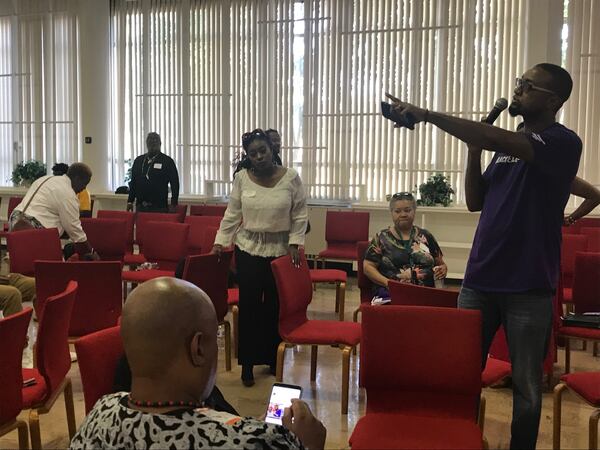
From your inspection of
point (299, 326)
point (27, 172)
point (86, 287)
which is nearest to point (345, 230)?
point (299, 326)

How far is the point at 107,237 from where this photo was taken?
579 centimetres

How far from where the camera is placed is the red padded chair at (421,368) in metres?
2.33

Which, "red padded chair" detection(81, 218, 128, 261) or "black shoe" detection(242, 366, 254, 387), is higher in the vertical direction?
"red padded chair" detection(81, 218, 128, 261)

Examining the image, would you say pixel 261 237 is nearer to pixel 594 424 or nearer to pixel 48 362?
pixel 48 362

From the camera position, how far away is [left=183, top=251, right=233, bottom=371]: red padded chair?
149 inches

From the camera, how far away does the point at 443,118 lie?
208 centimetres

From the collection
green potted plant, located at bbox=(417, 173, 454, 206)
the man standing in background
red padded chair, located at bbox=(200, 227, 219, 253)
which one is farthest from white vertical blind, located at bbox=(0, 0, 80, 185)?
green potted plant, located at bbox=(417, 173, 454, 206)

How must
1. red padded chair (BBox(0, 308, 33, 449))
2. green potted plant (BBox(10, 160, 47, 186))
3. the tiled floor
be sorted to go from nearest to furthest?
red padded chair (BBox(0, 308, 33, 449)) < the tiled floor < green potted plant (BBox(10, 160, 47, 186))

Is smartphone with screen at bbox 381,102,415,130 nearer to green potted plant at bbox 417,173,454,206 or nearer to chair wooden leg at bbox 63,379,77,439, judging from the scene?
chair wooden leg at bbox 63,379,77,439

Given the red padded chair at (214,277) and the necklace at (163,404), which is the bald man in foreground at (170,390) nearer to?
the necklace at (163,404)

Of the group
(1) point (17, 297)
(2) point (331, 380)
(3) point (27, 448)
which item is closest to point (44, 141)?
(1) point (17, 297)

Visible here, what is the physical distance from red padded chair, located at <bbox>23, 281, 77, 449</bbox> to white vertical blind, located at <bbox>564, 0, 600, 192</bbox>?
7002 mm

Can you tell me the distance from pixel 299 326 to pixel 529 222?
5.87ft

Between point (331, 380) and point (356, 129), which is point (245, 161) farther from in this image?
point (356, 129)
